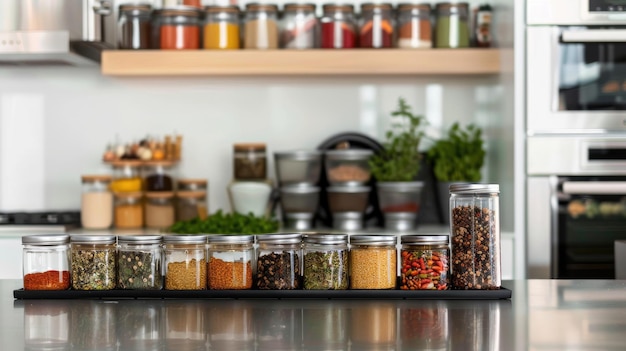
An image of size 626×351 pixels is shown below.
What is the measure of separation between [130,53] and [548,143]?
1.71 metres

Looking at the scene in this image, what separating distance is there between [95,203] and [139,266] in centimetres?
219

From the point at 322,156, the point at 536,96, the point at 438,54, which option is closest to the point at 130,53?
the point at 322,156

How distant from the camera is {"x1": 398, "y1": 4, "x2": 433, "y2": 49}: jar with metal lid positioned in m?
3.93

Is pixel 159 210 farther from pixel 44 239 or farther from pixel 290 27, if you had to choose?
pixel 44 239

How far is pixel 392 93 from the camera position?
4191 mm

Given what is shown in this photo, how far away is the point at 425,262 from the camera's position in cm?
184

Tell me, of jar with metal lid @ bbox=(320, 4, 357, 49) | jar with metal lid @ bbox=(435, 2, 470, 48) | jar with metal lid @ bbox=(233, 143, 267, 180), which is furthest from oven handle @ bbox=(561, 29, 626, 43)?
jar with metal lid @ bbox=(233, 143, 267, 180)

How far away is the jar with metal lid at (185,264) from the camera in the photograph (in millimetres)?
1836

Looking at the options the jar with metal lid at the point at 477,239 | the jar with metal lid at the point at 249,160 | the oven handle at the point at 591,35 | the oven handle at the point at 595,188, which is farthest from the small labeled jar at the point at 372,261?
the jar with metal lid at the point at 249,160

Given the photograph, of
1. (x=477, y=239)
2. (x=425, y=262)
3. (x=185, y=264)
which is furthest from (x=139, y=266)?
(x=477, y=239)

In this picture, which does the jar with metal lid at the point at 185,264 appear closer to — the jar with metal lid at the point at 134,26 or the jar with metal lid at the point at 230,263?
the jar with metal lid at the point at 230,263

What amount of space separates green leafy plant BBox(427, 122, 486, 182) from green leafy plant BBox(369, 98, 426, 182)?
0.30 ft

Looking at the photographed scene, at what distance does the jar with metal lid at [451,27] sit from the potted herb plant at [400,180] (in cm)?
32

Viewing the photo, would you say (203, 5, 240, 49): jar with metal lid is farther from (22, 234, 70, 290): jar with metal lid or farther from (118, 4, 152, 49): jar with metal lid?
(22, 234, 70, 290): jar with metal lid
